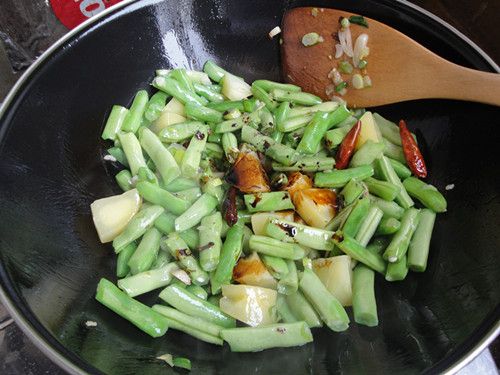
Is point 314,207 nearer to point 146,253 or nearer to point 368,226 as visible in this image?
point 368,226

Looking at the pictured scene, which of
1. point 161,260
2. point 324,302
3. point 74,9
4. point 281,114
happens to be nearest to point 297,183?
point 281,114

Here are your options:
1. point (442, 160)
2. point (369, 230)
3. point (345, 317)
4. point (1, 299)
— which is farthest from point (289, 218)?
point (1, 299)

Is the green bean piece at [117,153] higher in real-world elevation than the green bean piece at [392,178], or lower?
higher

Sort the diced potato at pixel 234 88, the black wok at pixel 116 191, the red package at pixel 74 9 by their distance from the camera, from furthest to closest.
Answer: the red package at pixel 74 9 < the diced potato at pixel 234 88 < the black wok at pixel 116 191

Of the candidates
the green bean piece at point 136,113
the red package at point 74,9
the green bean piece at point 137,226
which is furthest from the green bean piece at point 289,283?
the red package at point 74,9

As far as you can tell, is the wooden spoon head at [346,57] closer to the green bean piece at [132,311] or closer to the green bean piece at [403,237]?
the green bean piece at [403,237]
